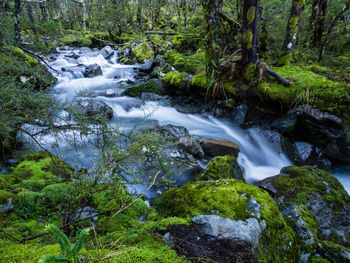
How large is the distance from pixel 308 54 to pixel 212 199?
10515mm

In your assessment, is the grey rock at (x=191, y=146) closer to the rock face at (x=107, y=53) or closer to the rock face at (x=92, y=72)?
the rock face at (x=92, y=72)

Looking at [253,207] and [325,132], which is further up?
[253,207]

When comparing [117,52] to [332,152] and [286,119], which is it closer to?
[286,119]

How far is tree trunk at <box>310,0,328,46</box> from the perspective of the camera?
32.1 ft

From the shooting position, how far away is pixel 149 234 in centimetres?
186

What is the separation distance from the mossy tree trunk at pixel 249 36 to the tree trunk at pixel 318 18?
515 cm

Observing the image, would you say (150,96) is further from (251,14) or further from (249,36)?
(251,14)

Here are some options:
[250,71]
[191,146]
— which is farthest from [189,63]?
[191,146]

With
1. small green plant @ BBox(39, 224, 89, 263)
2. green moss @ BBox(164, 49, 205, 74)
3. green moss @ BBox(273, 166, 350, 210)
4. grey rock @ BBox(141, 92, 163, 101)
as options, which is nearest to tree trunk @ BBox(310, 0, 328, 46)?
green moss @ BBox(164, 49, 205, 74)

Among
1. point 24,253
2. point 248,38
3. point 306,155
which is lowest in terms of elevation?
point 306,155

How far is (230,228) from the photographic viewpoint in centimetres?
196

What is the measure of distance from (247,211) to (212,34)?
6958 mm

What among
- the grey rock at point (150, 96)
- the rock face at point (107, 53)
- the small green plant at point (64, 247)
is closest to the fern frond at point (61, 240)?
the small green plant at point (64, 247)

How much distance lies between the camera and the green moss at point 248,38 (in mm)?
6844
